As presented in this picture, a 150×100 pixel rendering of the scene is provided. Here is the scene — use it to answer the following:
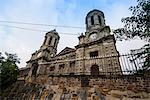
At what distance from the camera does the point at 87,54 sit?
1886 cm

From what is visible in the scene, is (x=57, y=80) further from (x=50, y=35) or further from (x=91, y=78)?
(x=50, y=35)

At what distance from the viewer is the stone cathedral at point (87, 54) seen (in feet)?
49.4

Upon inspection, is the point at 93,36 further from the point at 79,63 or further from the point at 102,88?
the point at 102,88

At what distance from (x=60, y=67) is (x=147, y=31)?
1314cm

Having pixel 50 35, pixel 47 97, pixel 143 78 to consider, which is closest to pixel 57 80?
pixel 47 97

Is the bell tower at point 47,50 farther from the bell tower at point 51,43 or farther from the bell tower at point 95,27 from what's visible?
the bell tower at point 95,27

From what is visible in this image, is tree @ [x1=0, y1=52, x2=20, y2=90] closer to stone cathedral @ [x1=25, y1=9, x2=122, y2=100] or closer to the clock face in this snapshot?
stone cathedral @ [x1=25, y1=9, x2=122, y2=100]

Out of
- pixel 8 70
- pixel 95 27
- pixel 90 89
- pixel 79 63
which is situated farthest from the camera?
pixel 95 27

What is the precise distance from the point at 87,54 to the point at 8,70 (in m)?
9.89

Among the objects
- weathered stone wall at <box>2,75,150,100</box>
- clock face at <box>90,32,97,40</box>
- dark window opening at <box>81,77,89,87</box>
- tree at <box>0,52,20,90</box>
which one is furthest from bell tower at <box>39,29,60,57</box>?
dark window opening at <box>81,77,89,87</box>

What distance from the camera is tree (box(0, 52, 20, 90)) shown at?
A: 36.4ft

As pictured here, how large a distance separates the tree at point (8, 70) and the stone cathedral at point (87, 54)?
7.26ft

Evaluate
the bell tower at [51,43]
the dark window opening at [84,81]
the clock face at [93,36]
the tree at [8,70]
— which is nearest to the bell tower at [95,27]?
the clock face at [93,36]

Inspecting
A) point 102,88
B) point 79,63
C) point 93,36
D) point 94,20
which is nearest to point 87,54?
point 79,63
